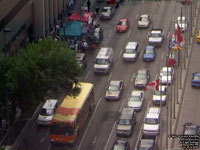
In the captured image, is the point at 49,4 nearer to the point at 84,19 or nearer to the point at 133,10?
the point at 84,19

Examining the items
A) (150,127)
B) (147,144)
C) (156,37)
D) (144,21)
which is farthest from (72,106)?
(144,21)

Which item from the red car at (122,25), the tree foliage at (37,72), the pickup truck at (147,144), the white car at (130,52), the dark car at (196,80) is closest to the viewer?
the pickup truck at (147,144)

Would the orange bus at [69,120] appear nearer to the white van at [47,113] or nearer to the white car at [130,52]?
the white van at [47,113]

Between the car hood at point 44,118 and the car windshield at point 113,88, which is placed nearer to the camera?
the car hood at point 44,118

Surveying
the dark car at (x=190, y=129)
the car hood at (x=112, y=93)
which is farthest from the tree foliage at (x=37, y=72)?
the dark car at (x=190, y=129)

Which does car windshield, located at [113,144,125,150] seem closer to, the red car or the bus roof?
the bus roof

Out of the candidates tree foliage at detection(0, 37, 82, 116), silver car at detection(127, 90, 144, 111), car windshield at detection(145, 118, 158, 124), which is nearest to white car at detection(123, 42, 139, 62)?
silver car at detection(127, 90, 144, 111)

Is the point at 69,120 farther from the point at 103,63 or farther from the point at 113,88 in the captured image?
the point at 103,63
